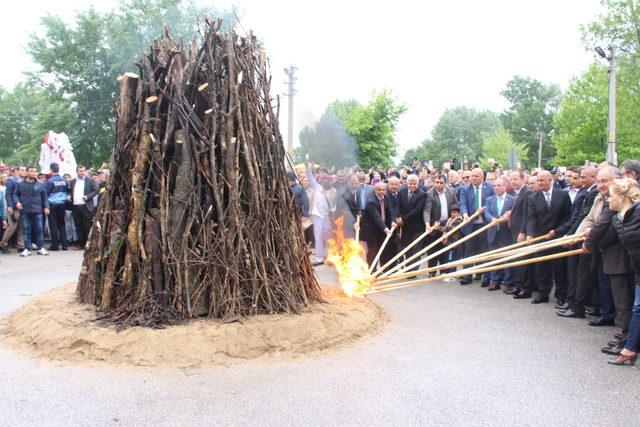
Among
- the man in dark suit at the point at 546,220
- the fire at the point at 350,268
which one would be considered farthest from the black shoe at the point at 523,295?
the fire at the point at 350,268

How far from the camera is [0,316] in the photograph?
7328 mm

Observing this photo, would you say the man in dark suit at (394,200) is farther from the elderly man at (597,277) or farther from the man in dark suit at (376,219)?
the elderly man at (597,277)

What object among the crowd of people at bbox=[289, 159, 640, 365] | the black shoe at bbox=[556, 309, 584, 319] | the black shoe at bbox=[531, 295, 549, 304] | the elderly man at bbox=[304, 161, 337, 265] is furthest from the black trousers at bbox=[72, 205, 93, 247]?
the black shoe at bbox=[556, 309, 584, 319]

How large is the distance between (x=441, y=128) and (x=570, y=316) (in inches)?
3426

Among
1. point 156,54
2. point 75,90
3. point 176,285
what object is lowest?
point 176,285

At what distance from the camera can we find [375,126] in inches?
1422

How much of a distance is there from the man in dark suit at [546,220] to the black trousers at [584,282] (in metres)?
0.81

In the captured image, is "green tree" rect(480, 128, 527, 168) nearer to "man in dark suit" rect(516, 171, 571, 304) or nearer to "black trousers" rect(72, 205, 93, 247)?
"black trousers" rect(72, 205, 93, 247)

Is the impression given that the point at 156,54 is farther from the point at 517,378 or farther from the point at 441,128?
the point at 441,128

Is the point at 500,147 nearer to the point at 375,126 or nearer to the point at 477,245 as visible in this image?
the point at 375,126

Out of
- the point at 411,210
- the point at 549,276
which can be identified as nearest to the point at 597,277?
the point at 549,276

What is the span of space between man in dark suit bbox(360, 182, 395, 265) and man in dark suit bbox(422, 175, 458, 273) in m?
0.76

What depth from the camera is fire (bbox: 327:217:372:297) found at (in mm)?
7801

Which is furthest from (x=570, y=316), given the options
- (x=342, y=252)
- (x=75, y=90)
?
(x=75, y=90)
